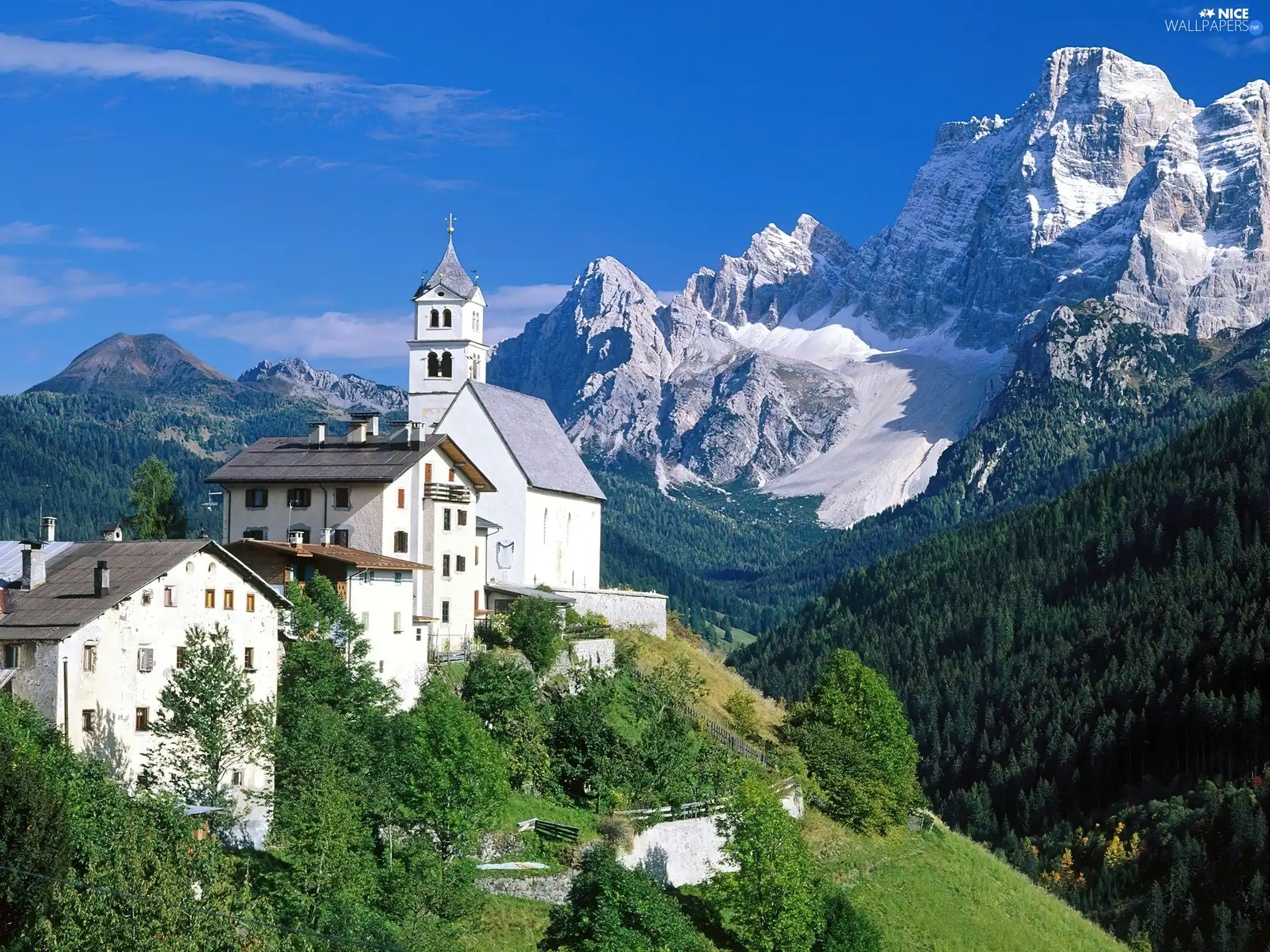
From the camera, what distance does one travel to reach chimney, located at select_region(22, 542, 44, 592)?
72.6m

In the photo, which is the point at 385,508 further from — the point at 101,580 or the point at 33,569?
the point at 101,580

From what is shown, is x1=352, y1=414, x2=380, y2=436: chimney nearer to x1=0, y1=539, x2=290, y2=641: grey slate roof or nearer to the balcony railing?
the balcony railing

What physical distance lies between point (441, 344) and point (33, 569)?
50526 millimetres

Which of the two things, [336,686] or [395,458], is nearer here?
[336,686]

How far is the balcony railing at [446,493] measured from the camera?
309 feet

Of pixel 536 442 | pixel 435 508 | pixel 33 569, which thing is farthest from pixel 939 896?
pixel 33 569

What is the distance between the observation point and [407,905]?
64000mm

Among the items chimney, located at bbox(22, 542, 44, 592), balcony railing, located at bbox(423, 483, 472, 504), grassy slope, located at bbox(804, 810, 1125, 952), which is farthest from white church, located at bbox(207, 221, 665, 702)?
grassy slope, located at bbox(804, 810, 1125, 952)

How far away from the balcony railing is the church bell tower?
21.8 m

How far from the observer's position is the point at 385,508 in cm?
9175

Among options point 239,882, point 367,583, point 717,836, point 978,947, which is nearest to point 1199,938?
point 978,947

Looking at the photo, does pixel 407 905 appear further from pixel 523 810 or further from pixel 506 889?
pixel 523 810

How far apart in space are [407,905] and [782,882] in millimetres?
23083

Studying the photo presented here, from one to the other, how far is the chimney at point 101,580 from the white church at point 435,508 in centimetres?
1328
